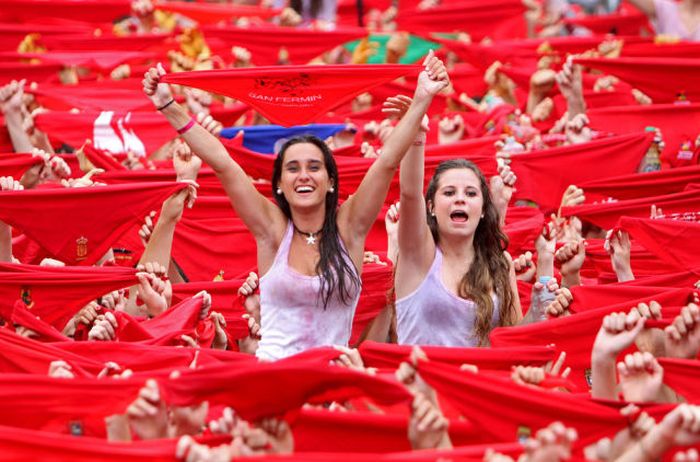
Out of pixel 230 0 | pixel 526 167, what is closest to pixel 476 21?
pixel 230 0

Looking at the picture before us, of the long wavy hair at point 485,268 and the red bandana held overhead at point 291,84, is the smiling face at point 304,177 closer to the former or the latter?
the red bandana held overhead at point 291,84

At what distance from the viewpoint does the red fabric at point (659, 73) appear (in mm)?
9727

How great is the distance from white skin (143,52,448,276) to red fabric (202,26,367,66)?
639cm

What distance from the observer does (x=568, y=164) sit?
9.02 m

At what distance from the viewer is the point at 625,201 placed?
828 centimetres

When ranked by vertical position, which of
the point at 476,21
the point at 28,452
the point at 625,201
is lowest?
the point at 28,452

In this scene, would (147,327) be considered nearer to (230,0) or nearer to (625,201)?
(625,201)

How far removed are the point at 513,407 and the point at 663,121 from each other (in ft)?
16.2

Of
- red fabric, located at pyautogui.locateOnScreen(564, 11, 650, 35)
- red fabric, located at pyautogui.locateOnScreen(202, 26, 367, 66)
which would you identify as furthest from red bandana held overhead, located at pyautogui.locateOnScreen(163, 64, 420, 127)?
red fabric, located at pyautogui.locateOnScreen(564, 11, 650, 35)

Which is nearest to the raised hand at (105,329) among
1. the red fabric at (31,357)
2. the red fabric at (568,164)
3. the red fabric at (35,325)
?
the red fabric at (35,325)

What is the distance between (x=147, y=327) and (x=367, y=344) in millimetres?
1226

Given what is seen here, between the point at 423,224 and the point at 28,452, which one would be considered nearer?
the point at 28,452

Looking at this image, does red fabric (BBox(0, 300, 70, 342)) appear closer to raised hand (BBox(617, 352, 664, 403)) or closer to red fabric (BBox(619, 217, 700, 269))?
raised hand (BBox(617, 352, 664, 403))

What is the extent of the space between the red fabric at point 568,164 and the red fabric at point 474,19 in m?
4.91
